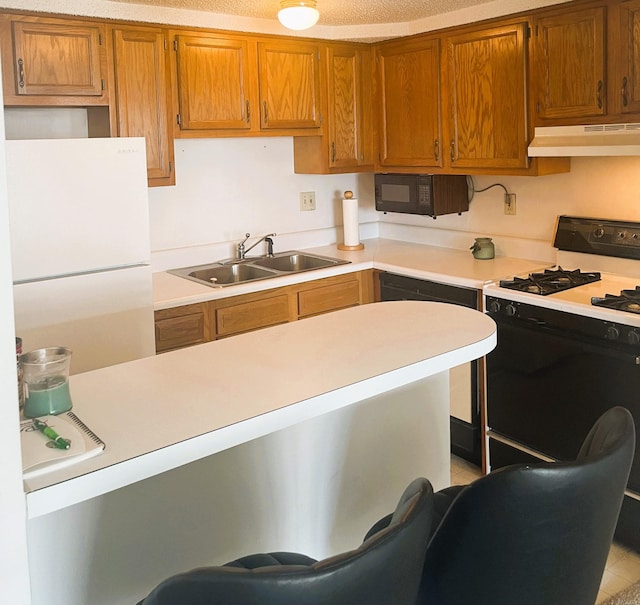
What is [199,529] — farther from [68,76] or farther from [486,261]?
[486,261]

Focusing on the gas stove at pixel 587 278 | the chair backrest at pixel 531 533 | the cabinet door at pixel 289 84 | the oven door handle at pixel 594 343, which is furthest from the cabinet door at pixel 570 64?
the chair backrest at pixel 531 533

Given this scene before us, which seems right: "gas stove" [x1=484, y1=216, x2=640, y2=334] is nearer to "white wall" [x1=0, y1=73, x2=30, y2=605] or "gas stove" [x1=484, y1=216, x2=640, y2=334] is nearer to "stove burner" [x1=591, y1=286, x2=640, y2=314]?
"stove burner" [x1=591, y1=286, x2=640, y2=314]

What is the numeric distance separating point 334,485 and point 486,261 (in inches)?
82.6

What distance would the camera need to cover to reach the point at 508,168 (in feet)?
11.1

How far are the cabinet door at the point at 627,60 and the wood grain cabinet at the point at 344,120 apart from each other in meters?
1.47

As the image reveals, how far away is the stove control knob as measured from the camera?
2656 mm

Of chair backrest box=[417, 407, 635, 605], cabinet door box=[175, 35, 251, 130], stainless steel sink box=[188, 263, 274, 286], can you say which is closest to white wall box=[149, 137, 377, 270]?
stainless steel sink box=[188, 263, 274, 286]

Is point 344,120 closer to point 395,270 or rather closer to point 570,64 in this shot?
point 395,270

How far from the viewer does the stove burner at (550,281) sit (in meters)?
3.05

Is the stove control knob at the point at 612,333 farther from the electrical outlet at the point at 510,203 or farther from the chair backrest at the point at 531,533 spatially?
the chair backrest at the point at 531,533

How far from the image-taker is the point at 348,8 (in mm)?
3371

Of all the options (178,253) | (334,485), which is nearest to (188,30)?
(178,253)

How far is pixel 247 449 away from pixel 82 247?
131cm

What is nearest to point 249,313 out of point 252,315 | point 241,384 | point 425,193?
point 252,315
